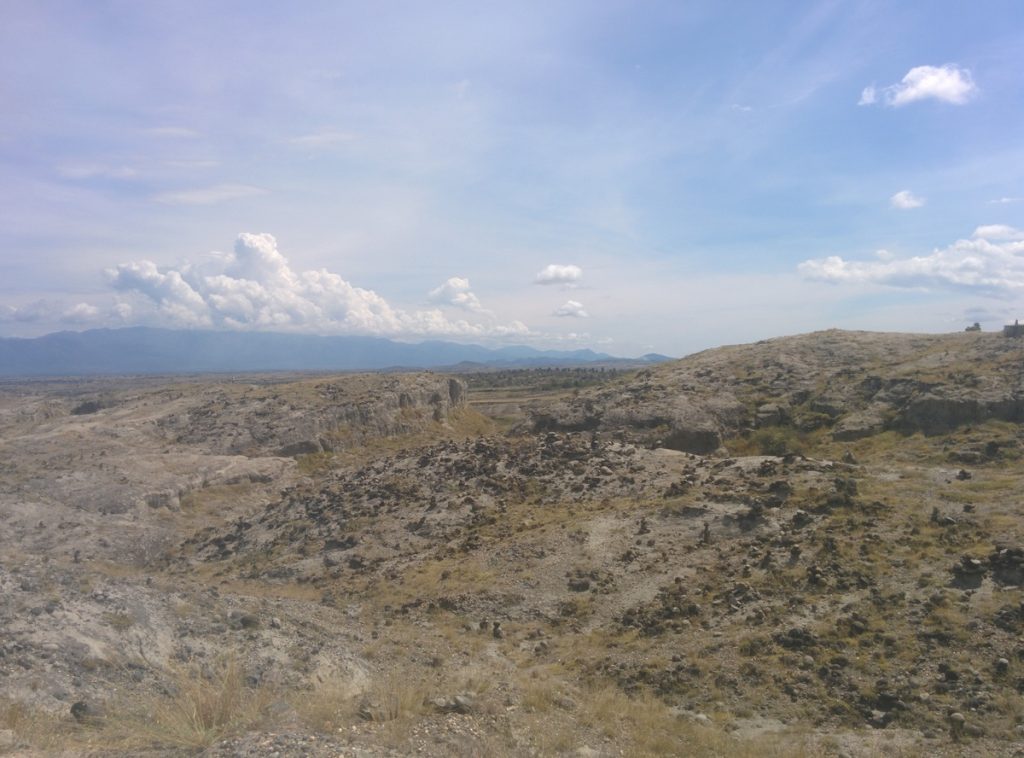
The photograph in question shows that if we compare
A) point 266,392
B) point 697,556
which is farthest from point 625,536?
point 266,392

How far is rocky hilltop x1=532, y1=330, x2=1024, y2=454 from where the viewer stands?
98.5 ft

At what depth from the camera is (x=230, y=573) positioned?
24.3 metres

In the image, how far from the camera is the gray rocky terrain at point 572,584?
10102mm

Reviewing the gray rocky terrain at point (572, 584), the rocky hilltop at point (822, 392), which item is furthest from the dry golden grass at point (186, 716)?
the rocky hilltop at point (822, 392)

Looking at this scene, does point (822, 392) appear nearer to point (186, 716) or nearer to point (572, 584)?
point (572, 584)

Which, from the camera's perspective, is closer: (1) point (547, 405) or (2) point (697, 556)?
(2) point (697, 556)

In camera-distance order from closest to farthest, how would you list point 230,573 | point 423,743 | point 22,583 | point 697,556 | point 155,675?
point 423,743, point 155,675, point 22,583, point 697,556, point 230,573

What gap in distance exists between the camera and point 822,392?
3631cm

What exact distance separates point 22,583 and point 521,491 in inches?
701

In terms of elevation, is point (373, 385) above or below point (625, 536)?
above

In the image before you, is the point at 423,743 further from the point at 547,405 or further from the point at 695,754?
the point at 547,405

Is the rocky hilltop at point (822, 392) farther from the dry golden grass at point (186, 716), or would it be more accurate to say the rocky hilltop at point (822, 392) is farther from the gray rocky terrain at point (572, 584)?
the dry golden grass at point (186, 716)

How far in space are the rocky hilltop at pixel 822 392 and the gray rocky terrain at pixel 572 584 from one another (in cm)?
20

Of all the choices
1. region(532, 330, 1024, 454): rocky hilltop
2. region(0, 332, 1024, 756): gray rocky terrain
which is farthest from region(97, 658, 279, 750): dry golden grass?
region(532, 330, 1024, 454): rocky hilltop
